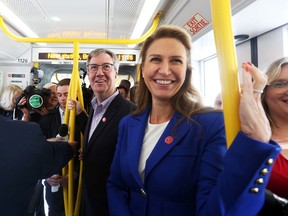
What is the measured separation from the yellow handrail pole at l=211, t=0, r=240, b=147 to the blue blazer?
93 mm

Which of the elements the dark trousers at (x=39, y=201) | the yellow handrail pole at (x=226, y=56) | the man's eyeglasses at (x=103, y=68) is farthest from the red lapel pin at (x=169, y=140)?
the dark trousers at (x=39, y=201)

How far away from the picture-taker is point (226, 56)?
0.56 meters

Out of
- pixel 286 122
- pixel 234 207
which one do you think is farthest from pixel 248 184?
pixel 286 122

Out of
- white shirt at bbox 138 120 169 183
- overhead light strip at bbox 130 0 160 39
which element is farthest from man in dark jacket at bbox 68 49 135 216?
overhead light strip at bbox 130 0 160 39

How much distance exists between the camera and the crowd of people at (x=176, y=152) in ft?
2.15

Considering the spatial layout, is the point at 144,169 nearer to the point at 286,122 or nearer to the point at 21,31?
the point at 286,122

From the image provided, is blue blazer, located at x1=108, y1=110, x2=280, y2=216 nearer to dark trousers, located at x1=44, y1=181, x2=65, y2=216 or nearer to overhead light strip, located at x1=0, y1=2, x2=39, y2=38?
dark trousers, located at x1=44, y1=181, x2=65, y2=216

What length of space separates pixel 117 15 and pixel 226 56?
8.90 ft

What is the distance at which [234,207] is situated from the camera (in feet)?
2.27

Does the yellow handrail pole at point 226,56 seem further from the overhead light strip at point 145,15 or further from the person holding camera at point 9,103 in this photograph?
the person holding camera at point 9,103

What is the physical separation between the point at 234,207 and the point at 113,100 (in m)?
1.38

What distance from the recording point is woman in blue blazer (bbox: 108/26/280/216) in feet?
2.07

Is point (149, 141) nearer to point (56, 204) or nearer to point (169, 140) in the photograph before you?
point (169, 140)

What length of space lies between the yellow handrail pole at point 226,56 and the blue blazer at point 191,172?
0.09m
